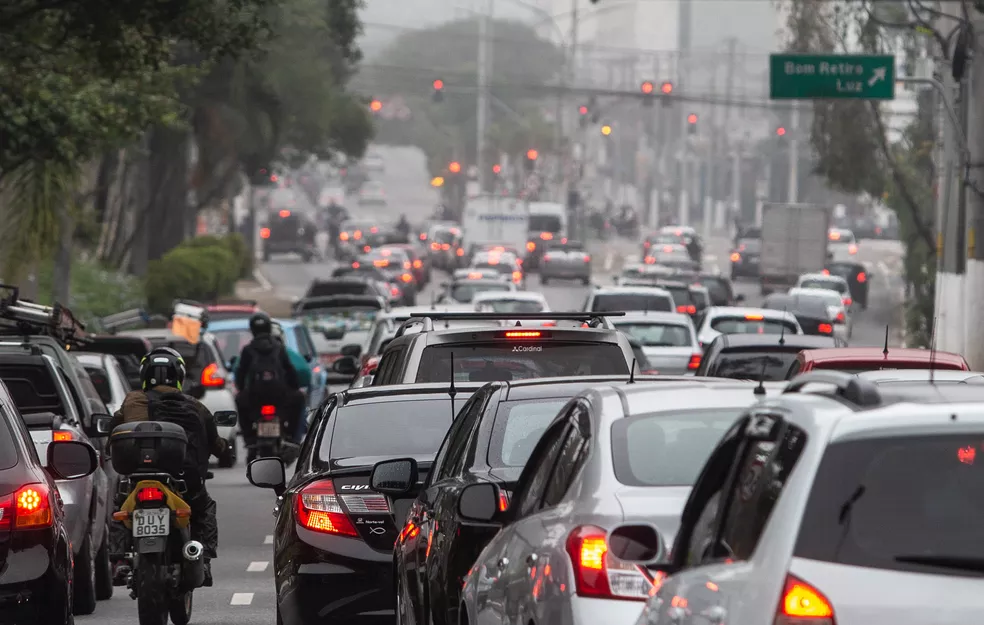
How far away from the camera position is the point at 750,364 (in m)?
18.7

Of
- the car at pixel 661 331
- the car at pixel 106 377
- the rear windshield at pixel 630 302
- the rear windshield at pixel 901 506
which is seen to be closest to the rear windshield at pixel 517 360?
the car at pixel 106 377

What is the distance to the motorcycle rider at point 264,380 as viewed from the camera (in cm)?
2095

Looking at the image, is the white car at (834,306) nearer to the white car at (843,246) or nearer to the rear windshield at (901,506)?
the rear windshield at (901,506)

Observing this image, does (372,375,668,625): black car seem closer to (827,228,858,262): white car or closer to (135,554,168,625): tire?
(135,554,168,625): tire

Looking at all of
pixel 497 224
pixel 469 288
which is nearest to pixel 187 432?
pixel 469 288

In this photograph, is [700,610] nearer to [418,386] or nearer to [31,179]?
[418,386]

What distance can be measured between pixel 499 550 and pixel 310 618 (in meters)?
2.69

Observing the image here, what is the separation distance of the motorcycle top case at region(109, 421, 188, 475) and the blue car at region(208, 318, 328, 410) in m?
16.4

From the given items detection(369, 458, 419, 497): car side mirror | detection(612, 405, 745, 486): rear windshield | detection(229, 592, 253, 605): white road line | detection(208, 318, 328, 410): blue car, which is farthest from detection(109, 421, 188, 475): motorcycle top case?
detection(208, 318, 328, 410): blue car

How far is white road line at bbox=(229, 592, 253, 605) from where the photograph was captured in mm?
12570

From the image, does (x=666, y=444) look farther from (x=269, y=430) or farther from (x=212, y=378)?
(x=212, y=378)

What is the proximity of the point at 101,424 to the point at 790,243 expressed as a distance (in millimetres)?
60183

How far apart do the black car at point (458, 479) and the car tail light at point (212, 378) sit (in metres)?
15.2

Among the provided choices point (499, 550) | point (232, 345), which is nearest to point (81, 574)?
point (499, 550)
